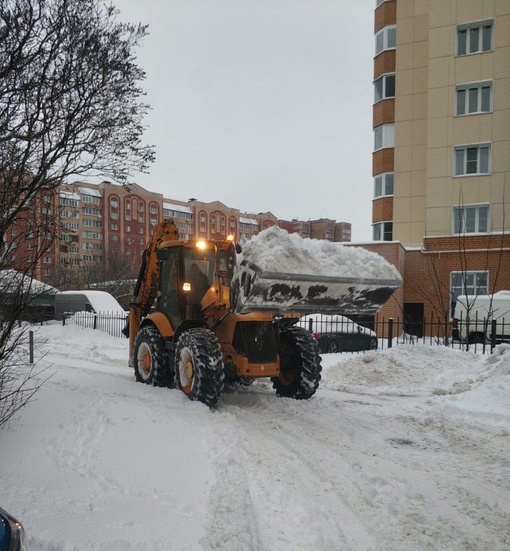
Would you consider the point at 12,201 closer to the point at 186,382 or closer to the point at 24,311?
the point at 24,311

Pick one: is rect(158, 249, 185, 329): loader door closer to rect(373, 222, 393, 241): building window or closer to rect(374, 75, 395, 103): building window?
rect(373, 222, 393, 241): building window

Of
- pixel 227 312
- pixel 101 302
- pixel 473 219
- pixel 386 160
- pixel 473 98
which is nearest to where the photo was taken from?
pixel 227 312

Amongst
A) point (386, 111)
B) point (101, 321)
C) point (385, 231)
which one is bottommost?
point (101, 321)

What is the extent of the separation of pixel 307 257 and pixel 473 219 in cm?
2059

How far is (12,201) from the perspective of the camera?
559 cm

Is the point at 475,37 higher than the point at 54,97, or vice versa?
the point at 475,37

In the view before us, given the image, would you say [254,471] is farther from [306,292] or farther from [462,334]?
[462,334]

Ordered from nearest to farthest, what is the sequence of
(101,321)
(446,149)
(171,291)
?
(171,291) < (101,321) < (446,149)

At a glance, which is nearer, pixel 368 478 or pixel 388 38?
pixel 368 478

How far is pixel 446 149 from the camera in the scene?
82.5 ft

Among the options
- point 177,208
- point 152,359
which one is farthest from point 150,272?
point 177,208

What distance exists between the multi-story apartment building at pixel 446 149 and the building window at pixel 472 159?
0.05 m

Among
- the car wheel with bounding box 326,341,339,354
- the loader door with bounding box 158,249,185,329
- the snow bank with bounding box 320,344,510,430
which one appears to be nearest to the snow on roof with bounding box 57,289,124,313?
the car wheel with bounding box 326,341,339,354

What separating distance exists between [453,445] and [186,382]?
3877 mm
